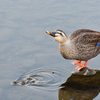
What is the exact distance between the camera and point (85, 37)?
6.73 metres

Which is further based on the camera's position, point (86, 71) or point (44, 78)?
point (86, 71)

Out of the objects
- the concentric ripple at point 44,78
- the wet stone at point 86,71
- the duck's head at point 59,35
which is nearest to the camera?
the concentric ripple at point 44,78

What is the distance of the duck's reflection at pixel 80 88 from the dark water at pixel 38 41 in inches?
0.8

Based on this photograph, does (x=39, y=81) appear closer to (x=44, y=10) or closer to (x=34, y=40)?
(x=34, y=40)

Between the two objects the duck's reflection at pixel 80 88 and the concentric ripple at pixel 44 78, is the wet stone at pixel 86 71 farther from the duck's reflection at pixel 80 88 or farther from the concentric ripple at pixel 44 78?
the concentric ripple at pixel 44 78

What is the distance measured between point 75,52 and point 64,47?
30 centimetres

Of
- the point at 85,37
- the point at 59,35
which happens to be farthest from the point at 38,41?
the point at 85,37

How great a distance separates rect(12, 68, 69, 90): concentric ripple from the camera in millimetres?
5957

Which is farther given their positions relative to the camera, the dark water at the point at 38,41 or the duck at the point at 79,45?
the duck at the point at 79,45

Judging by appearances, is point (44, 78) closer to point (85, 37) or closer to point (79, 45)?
point (79, 45)

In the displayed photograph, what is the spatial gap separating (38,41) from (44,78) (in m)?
1.81

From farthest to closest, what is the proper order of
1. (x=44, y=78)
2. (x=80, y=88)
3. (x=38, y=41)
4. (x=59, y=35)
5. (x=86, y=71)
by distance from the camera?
1. (x=38, y=41)
2. (x=86, y=71)
3. (x=59, y=35)
4. (x=44, y=78)
5. (x=80, y=88)

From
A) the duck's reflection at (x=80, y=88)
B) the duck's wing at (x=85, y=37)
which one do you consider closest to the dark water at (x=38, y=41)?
the duck's reflection at (x=80, y=88)

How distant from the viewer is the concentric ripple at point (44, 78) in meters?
5.96
